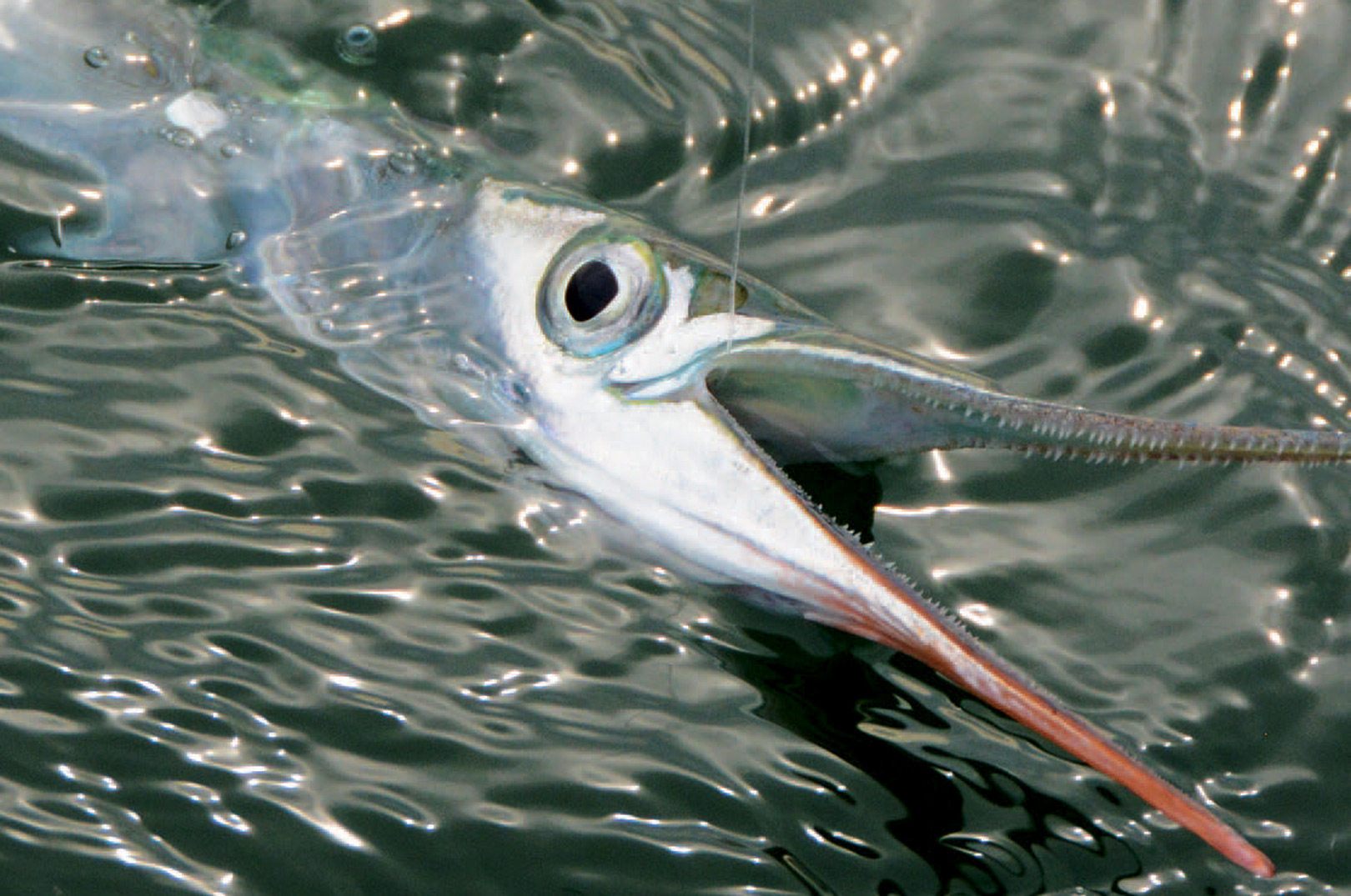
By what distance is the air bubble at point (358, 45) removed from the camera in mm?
3848

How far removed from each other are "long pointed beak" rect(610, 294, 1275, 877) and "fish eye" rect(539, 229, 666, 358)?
0.07 meters

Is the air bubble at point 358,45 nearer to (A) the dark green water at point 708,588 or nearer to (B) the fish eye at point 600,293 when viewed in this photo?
(A) the dark green water at point 708,588

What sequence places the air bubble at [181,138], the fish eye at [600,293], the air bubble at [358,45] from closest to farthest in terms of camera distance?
1. the fish eye at [600,293]
2. the air bubble at [181,138]
3. the air bubble at [358,45]

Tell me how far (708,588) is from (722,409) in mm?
322

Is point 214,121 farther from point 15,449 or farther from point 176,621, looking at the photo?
point 176,621

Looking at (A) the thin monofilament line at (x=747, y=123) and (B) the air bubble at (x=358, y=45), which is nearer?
(A) the thin monofilament line at (x=747, y=123)

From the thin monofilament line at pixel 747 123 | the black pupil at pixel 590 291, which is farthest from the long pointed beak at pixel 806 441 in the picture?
the thin monofilament line at pixel 747 123

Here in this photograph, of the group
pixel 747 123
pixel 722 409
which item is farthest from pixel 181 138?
pixel 722 409

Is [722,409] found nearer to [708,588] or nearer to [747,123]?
[708,588]

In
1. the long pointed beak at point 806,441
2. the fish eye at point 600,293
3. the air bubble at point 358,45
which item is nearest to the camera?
the long pointed beak at point 806,441

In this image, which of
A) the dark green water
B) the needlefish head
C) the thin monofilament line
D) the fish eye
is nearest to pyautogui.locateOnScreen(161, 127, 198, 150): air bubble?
the dark green water

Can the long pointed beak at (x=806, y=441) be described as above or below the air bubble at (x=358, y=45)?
below

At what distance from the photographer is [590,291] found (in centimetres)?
272

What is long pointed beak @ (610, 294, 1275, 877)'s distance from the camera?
223cm
